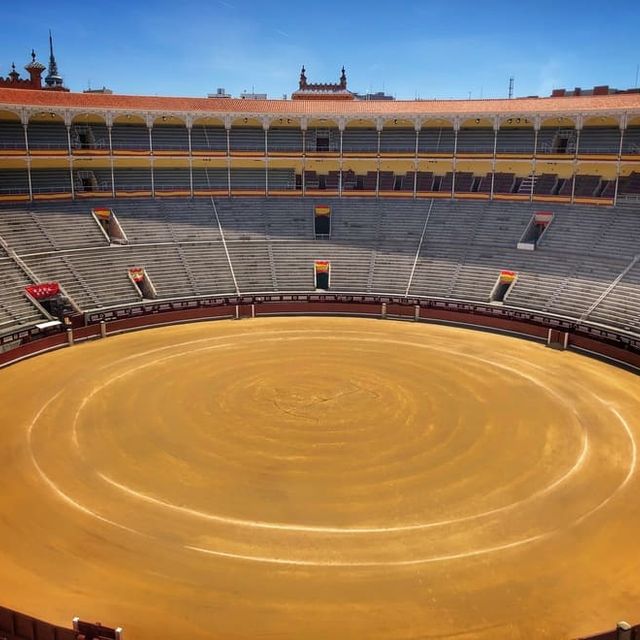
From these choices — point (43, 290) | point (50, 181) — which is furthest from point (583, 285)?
point (50, 181)

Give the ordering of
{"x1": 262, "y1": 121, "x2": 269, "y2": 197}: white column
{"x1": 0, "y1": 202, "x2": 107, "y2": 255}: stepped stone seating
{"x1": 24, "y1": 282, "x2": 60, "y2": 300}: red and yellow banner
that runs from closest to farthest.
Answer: {"x1": 24, "y1": 282, "x2": 60, "y2": 300}: red and yellow banner
{"x1": 0, "y1": 202, "x2": 107, "y2": 255}: stepped stone seating
{"x1": 262, "y1": 121, "x2": 269, "y2": 197}: white column

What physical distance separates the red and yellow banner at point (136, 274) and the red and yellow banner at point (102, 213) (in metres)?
6.43

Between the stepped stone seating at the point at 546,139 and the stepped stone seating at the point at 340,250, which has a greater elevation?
the stepped stone seating at the point at 546,139

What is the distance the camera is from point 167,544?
14648 mm

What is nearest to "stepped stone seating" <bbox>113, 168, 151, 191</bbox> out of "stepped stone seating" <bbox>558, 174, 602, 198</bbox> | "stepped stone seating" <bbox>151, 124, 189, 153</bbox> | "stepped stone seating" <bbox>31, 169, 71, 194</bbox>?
"stepped stone seating" <bbox>151, 124, 189, 153</bbox>

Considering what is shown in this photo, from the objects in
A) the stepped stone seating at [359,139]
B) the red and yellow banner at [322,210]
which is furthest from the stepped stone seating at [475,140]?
the red and yellow banner at [322,210]

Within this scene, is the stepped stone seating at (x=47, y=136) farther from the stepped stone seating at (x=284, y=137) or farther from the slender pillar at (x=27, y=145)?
the stepped stone seating at (x=284, y=137)

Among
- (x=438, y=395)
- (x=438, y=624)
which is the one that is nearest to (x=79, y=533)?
(x=438, y=624)

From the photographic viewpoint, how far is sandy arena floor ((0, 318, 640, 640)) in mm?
12641

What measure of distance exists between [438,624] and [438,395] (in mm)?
12462

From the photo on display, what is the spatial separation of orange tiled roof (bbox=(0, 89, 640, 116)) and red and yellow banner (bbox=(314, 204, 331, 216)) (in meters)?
6.75

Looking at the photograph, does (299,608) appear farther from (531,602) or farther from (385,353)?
(385,353)

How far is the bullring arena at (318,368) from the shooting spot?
13281 millimetres

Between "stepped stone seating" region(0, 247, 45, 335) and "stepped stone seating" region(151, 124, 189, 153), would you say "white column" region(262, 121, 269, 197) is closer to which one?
"stepped stone seating" region(151, 124, 189, 153)
